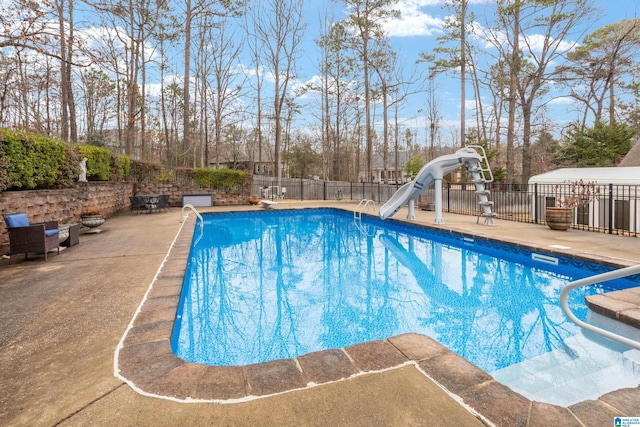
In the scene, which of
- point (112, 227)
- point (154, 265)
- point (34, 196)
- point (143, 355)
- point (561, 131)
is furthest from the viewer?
point (561, 131)

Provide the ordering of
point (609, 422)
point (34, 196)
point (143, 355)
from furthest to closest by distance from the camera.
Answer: point (34, 196) → point (143, 355) → point (609, 422)

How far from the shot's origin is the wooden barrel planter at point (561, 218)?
293 inches

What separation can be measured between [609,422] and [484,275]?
4.01 m

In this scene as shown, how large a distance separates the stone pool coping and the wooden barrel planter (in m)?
6.86

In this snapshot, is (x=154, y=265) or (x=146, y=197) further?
(x=146, y=197)

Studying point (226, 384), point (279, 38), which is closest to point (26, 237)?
point (226, 384)

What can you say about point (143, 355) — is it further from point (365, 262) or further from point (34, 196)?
point (34, 196)

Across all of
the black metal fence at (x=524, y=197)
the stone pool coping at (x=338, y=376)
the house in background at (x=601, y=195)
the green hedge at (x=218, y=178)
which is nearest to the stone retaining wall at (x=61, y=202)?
the green hedge at (x=218, y=178)

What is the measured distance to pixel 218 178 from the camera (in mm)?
14969

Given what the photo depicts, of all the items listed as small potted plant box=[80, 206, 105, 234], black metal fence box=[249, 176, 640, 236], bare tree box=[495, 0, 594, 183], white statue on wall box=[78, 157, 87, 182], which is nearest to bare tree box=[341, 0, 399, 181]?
black metal fence box=[249, 176, 640, 236]

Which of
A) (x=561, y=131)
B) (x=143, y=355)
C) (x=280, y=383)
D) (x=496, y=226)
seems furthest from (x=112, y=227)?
(x=561, y=131)

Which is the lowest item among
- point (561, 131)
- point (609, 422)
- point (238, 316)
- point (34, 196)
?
point (238, 316)

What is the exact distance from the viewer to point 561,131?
1700 cm

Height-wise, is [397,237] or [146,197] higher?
[146,197]
